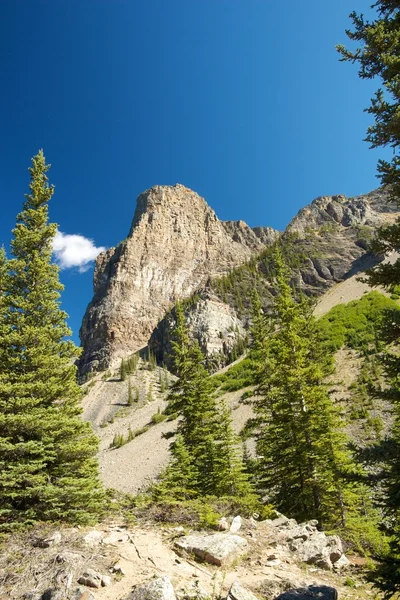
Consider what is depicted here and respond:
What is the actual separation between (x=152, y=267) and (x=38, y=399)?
15233 centimetres

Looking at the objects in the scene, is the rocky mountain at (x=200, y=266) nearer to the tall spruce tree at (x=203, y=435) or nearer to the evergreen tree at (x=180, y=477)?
the tall spruce tree at (x=203, y=435)

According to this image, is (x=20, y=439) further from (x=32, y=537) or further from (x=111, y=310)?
(x=111, y=310)

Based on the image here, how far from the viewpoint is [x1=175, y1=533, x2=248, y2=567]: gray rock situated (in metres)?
7.00

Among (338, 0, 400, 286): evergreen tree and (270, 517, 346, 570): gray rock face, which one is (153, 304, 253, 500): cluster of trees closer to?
(270, 517, 346, 570): gray rock face

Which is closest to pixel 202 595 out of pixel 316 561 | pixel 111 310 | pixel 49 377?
pixel 316 561

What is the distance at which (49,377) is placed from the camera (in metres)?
10.9

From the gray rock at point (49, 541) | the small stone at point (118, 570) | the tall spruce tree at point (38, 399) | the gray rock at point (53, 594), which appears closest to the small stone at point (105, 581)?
the small stone at point (118, 570)

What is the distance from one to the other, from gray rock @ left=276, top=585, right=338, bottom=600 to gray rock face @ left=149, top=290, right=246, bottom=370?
81.6 metres

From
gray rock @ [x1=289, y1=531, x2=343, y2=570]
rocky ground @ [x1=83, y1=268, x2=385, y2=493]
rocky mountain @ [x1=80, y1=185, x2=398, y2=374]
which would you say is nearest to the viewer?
gray rock @ [x1=289, y1=531, x2=343, y2=570]

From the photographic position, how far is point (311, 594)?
5641 millimetres

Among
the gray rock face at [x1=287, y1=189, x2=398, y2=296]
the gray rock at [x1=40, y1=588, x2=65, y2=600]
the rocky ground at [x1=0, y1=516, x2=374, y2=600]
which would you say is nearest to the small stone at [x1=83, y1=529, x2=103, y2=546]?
the rocky ground at [x1=0, y1=516, x2=374, y2=600]

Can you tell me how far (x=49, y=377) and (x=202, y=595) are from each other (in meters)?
7.71

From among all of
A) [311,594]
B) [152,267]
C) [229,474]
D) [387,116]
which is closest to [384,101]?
[387,116]

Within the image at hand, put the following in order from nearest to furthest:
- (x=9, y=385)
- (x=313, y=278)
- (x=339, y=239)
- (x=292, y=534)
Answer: (x=292, y=534) < (x=9, y=385) < (x=313, y=278) < (x=339, y=239)
